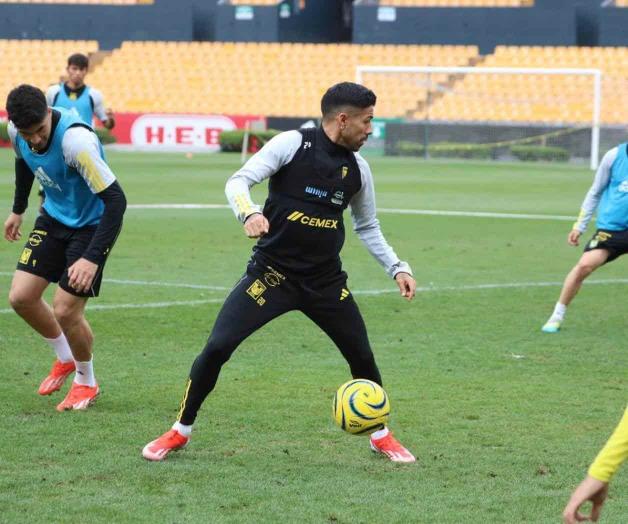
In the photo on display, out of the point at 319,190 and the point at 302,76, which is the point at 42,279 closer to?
the point at 319,190

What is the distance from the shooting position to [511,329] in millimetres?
10953

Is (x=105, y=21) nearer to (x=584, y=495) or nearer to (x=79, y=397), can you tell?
(x=79, y=397)

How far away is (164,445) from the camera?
6574 millimetres

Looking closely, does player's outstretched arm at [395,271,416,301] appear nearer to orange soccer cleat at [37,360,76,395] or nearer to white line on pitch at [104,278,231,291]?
orange soccer cleat at [37,360,76,395]

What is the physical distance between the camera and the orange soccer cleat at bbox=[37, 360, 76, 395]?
8102mm

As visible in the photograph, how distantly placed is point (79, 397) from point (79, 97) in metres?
9.21

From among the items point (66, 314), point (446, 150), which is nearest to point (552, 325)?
point (66, 314)

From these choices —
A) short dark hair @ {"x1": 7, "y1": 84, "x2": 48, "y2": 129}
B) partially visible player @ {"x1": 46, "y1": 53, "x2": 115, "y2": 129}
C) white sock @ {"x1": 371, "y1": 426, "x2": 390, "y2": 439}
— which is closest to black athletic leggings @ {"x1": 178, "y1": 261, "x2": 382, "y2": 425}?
white sock @ {"x1": 371, "y1": 426, "x2": 390, "y2": 439}

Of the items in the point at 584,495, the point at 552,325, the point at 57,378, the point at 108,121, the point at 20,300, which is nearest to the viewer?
the point at 584,495

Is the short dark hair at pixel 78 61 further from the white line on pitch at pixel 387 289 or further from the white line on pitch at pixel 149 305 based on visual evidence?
the white line on pitch at pixel 149 305

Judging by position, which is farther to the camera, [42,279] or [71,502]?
[42,279]

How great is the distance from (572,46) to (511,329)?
35.6 meters

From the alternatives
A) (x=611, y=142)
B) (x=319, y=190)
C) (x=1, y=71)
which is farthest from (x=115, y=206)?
(x=1, y=71)

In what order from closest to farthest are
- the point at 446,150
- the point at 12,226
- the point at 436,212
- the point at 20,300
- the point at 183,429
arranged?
1. the point at 183,429
2. the point at 20,300
3. the point at 12,226
4. the point at 436,212
5. the point at 446,150
